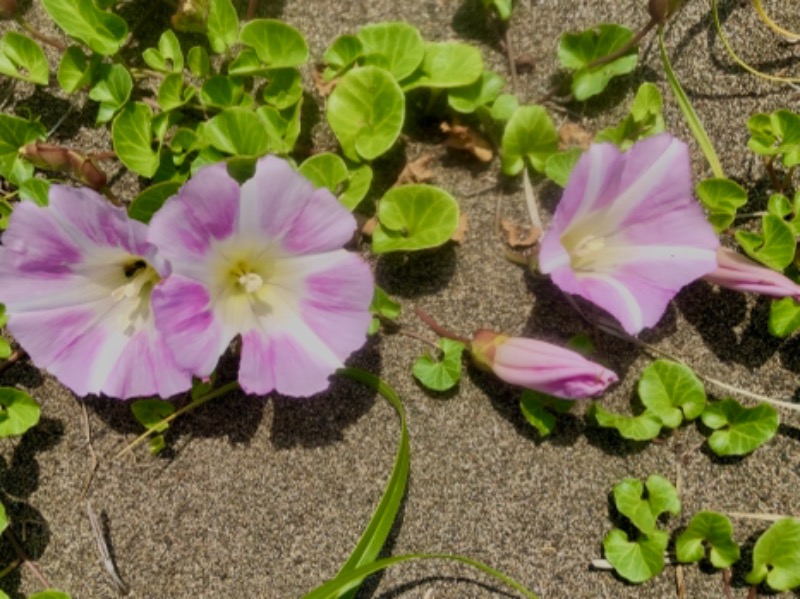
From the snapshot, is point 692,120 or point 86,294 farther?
point 692,120

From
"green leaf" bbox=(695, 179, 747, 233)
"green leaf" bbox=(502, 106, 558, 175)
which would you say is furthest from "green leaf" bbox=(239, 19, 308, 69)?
"green leaf" bbox=(695, 179, 747, 233)

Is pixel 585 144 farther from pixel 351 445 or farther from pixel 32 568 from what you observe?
pixel 32 568

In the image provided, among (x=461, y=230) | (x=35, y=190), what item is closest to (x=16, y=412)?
(x=35, y=190)

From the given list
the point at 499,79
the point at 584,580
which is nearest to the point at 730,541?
the point at 584,580

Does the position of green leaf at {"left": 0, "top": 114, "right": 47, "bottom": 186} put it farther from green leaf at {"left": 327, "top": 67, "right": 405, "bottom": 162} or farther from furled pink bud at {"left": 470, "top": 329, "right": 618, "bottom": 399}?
furled pink bud at {"left": 470, "top": 329, "right": 618, "bottom": 399}

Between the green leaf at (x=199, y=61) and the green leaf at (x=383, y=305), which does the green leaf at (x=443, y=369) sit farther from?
the green leaf at (x=199, y=61)

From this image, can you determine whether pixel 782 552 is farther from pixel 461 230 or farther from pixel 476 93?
pixel 476 93
